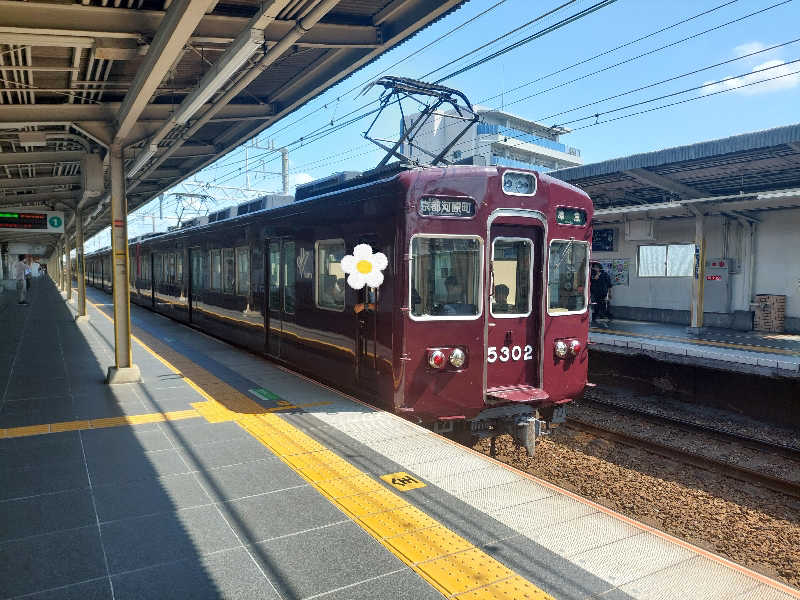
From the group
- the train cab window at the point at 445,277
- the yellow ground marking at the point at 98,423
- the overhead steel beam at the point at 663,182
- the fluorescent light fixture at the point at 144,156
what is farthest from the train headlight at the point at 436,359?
the overhead steel beam at the point at 663,182

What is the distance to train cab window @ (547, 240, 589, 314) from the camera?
6.26 meters

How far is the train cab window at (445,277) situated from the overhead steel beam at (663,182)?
7.47 meters

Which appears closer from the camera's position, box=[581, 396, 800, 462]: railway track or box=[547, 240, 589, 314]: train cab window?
box=[547, 240, 589, 314]: train cab window

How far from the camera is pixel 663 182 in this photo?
1195 cm

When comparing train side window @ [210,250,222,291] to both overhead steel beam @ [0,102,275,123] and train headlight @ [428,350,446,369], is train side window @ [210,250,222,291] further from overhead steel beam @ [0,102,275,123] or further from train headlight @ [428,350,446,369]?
train headlight @ [428,350,446,369]

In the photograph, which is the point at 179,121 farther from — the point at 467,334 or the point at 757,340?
the point at 757,340

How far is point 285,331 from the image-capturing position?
8289mm

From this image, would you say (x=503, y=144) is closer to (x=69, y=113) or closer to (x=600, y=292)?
(x=600, y=292)

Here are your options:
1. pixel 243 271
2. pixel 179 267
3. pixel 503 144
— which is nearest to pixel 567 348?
pixel 243 271

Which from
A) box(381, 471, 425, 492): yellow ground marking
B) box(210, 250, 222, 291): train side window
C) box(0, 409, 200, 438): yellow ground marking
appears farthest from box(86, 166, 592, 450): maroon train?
box(210, 250, 222, 291): train side window

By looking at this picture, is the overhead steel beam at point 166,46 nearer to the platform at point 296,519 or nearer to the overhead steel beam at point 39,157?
the platform at point 296,519

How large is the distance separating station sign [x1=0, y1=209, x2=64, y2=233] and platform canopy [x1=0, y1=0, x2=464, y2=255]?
4.48 metres

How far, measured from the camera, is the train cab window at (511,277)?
5945 millimetres

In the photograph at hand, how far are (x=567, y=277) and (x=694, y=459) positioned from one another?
9.09ft
